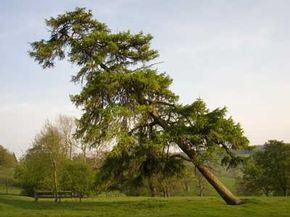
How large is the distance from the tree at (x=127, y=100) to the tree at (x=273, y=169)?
30732 mm

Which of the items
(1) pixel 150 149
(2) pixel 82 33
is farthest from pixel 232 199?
(2) pixel 82 33

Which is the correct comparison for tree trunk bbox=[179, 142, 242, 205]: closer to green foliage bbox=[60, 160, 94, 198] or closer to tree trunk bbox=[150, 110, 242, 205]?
tree trunk bbox=[150, 110, 242, 205]

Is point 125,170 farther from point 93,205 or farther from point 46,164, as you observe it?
point 46,164

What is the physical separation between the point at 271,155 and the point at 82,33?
3702 cm

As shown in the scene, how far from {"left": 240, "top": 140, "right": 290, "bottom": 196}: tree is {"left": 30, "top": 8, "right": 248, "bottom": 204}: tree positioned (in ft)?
101

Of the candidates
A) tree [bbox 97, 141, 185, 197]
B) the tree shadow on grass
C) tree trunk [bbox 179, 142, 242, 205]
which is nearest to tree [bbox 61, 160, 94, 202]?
the tree shadow on grass

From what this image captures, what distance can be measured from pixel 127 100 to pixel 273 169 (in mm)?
35906

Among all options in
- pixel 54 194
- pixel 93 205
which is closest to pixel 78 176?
pixel 54 194

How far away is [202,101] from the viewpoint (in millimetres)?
24844

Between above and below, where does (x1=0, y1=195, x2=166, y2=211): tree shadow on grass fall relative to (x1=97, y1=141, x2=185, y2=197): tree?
below

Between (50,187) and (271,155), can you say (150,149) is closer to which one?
(50,187)

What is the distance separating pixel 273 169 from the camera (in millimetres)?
54594

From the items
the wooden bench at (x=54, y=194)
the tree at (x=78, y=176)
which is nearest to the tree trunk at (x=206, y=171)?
the tree at (x=78, y=176)

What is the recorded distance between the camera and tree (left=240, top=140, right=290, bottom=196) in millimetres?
53875
